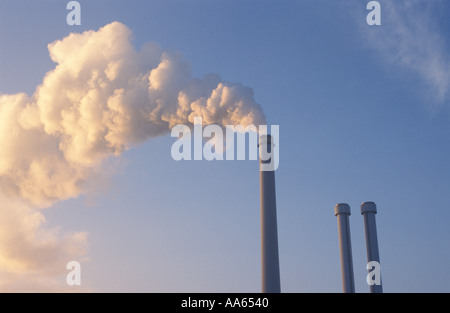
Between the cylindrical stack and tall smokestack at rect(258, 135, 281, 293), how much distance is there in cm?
957

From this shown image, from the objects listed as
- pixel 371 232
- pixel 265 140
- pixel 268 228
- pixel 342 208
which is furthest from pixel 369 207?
pixel 268 228

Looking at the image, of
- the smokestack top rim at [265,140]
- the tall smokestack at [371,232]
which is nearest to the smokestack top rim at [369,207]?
the tall smokestack at [371,232]

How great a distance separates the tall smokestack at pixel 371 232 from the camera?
2862cm

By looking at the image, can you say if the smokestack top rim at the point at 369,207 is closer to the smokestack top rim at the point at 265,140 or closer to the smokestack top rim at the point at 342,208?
the smokestack top rim at the point at 342,208

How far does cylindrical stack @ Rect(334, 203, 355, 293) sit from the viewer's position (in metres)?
30.7

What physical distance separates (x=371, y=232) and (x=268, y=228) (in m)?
8.93

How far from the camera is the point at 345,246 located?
1224 inches

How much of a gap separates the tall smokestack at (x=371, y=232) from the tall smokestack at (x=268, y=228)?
839 centimetres

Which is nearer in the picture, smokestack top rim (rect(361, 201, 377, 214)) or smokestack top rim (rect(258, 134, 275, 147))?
smokestack top rim (rect(258, 134, 275, 147))

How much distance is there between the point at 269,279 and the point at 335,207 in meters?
11.4

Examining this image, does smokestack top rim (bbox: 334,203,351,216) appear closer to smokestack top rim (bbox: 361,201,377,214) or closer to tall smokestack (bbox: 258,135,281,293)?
smokestack top rim (bbox: 361,201,377,214)

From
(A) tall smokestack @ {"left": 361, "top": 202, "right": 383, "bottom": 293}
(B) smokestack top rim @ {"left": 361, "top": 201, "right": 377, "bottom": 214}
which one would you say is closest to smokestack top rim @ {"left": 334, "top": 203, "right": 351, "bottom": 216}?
(A) tall smokestack @ {"left": 361, "top": 202, "right": 383, "bottom": 293}
